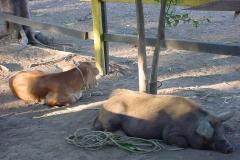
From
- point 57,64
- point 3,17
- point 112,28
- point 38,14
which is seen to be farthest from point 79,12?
point 57,64

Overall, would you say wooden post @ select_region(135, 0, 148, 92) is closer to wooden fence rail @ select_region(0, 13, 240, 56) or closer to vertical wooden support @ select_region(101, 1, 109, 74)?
wooden fence rail @ select_region(0, 13, 240, 56)

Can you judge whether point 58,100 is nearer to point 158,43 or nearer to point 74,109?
point 74,109

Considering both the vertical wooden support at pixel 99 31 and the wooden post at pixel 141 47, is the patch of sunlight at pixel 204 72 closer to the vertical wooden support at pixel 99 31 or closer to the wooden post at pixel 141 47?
the vertical wooden support at pixel 99 31

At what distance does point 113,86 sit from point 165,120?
299 centimetres

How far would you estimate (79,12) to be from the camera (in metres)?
19.0

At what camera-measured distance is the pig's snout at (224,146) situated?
525cm

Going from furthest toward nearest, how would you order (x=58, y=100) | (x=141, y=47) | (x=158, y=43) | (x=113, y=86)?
(x=113, y=86)
(x=58, y=100)
(x=141, y=47)
(x=158, y=43)

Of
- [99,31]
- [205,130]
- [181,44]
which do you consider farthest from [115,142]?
[99,31]

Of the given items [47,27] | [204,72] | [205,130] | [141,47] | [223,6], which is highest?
[223,6]

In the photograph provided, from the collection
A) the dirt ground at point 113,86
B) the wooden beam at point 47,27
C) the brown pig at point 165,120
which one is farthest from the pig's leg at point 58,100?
the wooden beam at point 47,27

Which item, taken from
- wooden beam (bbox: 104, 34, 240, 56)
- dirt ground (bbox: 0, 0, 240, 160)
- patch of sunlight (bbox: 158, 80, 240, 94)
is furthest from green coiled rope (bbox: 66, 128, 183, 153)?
patch of sunlight (bbox: 158, 80, 240, 94)

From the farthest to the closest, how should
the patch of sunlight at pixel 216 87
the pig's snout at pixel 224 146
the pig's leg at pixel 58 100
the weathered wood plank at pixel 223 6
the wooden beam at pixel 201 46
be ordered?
the patch of sunlight at pixel 216 87
the pig's leg at pixel 58 100
the wooden beam at pixel 201 46
the pig's snout at pixel 224 146
the weathered wood plank at pixel 223 6

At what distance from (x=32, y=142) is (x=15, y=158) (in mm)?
454

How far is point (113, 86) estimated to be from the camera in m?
8.48
